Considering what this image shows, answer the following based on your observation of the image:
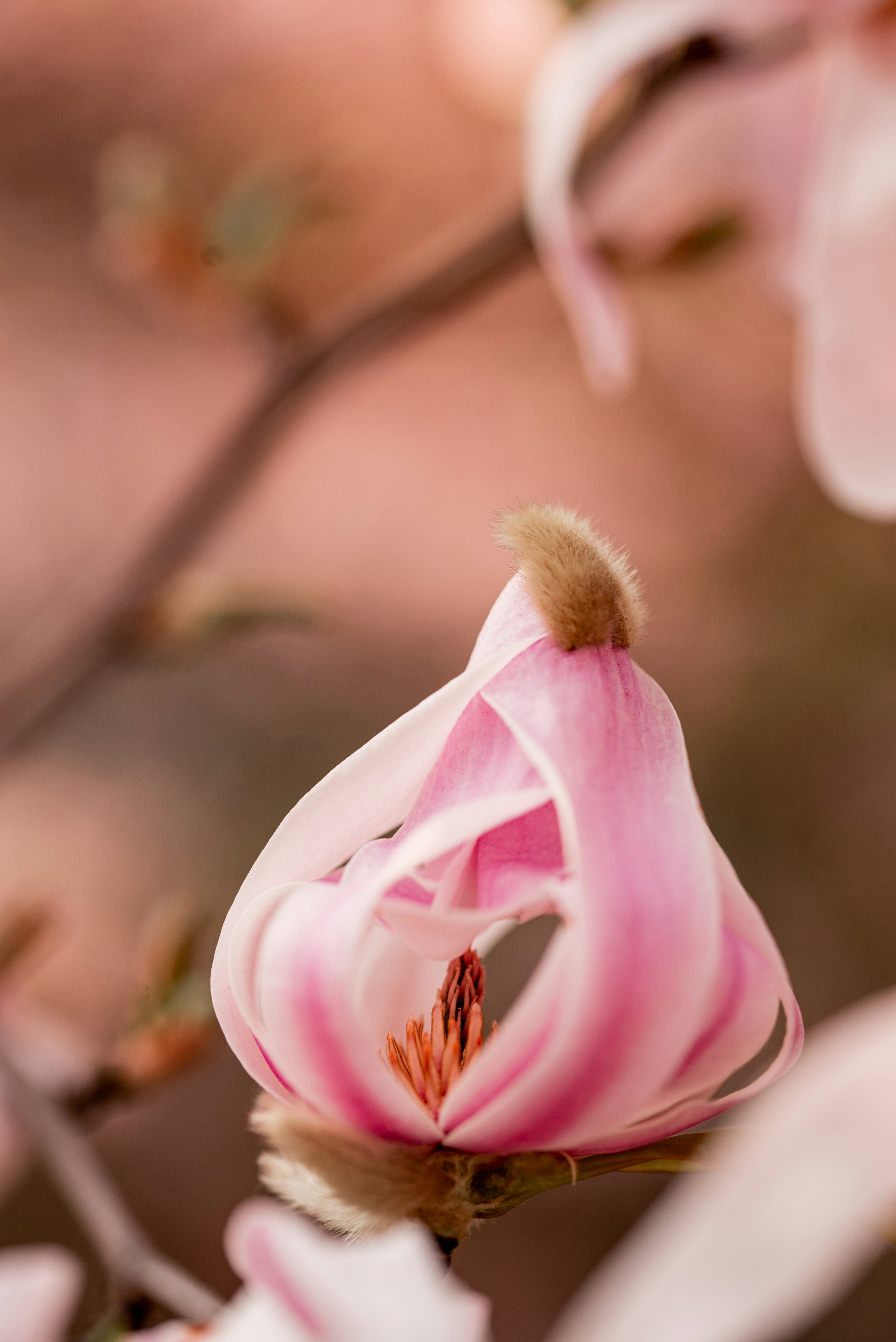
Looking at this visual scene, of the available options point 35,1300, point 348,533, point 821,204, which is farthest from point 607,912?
point 348,533

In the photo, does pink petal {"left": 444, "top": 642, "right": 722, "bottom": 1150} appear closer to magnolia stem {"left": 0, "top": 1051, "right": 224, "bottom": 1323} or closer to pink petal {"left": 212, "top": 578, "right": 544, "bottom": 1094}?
pink petal {"left": 212, "top": 578, "right": 544, "bottom": 1094}

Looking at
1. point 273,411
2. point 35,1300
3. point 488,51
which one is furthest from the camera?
point 488,51

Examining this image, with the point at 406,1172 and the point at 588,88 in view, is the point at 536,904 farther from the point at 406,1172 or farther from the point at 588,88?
the point at 588,88

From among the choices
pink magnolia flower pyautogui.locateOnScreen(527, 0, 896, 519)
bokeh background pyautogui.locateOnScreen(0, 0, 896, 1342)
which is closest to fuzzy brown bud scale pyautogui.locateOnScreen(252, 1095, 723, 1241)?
pink magnolia flower pyautogui.locateOnScreen(527, 0, 896, 519)

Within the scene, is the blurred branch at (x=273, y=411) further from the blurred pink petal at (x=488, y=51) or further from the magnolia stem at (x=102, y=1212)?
the blurred pink petal at (x=488, y=51)

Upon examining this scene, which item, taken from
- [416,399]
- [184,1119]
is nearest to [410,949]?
[184,1119]

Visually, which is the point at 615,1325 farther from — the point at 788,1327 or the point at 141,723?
the point at 141,723
